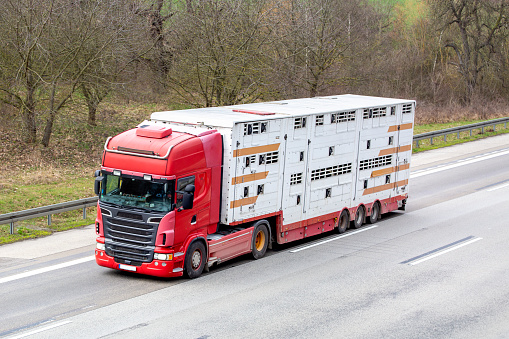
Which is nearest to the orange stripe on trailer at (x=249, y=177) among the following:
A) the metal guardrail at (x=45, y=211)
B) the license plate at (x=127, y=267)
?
the license plate at (x=127, y=267)

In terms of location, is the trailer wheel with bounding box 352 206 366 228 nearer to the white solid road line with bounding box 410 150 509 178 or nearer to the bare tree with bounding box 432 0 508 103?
the white solid road line with bounding box 410 150 509 178

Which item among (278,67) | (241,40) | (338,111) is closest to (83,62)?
(241,40)

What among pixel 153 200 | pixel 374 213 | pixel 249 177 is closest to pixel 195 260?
→ pixel 153 200

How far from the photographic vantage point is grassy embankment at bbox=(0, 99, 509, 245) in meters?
19.1

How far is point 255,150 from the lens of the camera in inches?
597

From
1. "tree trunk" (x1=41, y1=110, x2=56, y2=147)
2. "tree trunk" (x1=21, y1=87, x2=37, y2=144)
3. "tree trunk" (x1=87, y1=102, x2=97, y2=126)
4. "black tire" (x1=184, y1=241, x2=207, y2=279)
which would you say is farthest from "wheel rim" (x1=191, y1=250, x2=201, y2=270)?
"tree trunk" (x1=87, y1=102, x2=97, y2=126)

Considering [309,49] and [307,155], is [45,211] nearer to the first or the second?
[307,155]

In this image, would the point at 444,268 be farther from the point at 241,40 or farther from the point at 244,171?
the point at 241,40

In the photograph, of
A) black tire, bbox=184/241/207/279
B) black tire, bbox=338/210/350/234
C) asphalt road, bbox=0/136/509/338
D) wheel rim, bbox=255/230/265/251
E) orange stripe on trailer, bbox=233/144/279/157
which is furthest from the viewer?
black tire, bbox=338/210/350/234

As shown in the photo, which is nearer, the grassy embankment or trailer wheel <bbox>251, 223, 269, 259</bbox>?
trailer wheel <bbox>251, 223, 269, 259</bbox>

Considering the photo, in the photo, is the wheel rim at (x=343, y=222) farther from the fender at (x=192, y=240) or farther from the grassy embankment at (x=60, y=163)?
the grassy embankment at (x=60, y=163)

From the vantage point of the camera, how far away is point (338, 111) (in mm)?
17422

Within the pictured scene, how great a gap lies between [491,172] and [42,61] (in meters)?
19.0

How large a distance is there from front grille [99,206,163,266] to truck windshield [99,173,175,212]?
0.62 feet
